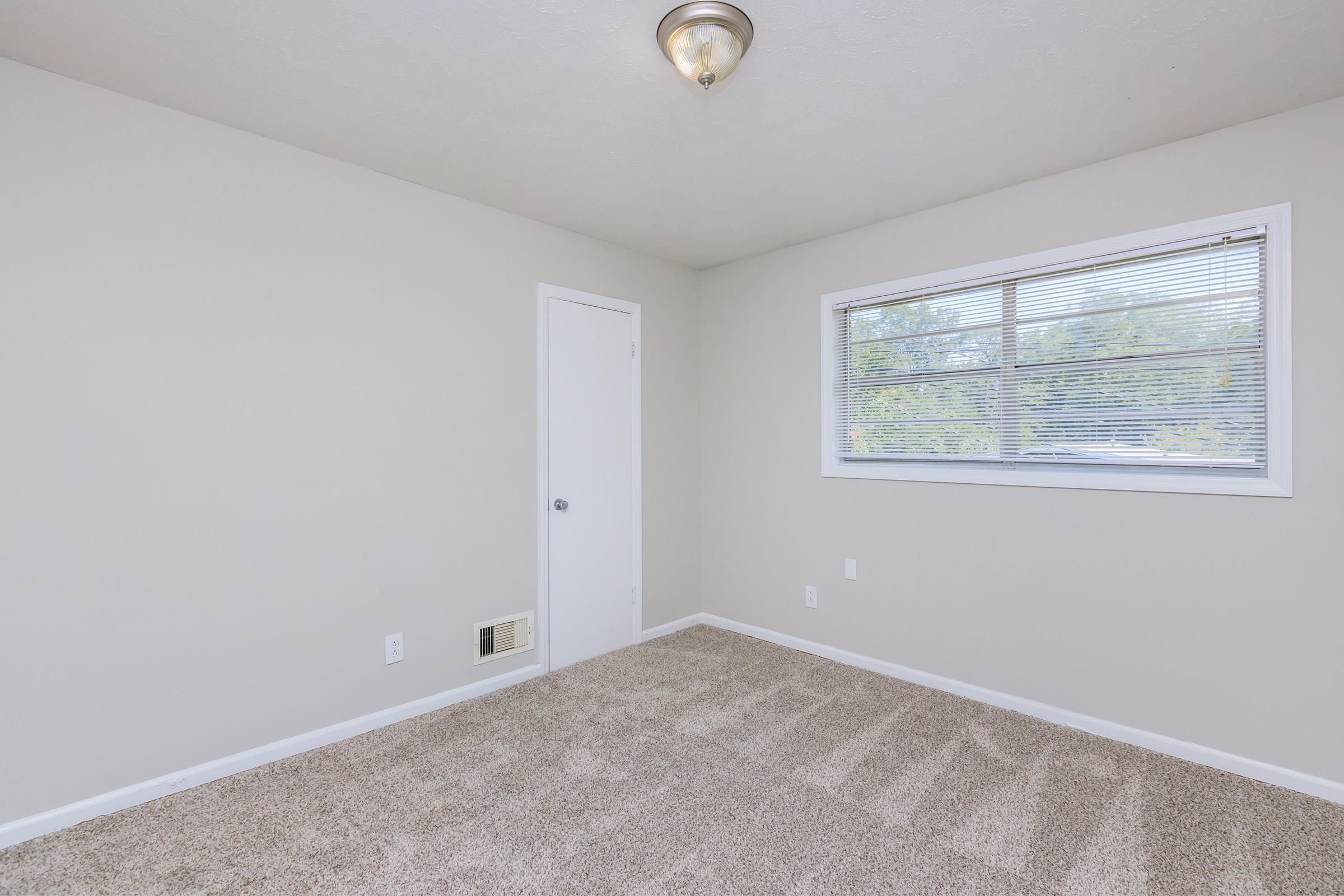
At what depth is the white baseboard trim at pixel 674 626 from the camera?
4.06m

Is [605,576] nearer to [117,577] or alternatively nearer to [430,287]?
[430,287]

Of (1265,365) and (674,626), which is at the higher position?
(1265,365)

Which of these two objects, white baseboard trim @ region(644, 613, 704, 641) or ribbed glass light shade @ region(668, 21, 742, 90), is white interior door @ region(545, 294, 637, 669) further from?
ribbed glass light shade @ region(668, 21, 742, 90)

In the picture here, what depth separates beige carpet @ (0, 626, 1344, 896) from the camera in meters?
1.82

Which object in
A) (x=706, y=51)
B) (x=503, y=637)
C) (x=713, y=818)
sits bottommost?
(x=713, y=818)

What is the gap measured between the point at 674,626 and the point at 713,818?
2110mm

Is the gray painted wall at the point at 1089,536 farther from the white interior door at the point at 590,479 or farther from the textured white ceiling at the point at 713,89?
the white interior door at the point at 590,479

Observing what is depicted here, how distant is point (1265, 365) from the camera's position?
238cm

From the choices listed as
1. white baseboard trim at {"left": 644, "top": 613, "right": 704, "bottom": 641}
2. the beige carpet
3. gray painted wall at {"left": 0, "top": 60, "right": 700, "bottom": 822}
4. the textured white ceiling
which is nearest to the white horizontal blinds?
the textured white ceiling

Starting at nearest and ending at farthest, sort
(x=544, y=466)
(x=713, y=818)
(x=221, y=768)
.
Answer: (x=713, y=818), (x=221, y=768), (x=544, y=466)

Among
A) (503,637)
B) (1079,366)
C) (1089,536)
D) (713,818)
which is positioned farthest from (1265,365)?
(503,637)

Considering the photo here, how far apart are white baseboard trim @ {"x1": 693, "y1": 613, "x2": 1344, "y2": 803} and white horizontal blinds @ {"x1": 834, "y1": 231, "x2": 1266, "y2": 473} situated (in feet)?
3.73

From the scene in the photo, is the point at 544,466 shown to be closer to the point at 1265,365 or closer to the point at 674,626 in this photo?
the point at 674,626

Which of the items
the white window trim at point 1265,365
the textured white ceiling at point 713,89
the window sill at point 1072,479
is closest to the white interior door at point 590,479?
the textured white ceiling at point 713,89
